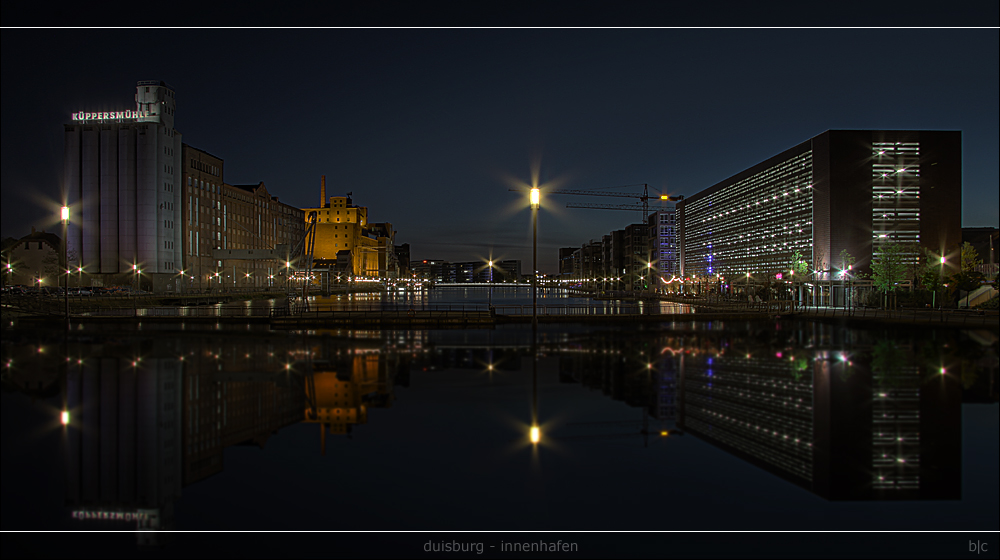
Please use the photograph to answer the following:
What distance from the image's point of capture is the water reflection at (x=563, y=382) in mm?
8469

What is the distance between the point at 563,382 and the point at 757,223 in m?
85.6

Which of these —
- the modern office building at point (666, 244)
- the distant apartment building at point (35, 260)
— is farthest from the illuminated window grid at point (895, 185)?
the distant apartment building at point (35, 260)

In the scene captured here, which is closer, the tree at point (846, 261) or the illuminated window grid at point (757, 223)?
the tree at point (846, 261)

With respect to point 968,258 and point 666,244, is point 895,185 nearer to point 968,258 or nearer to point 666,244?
point 968,258

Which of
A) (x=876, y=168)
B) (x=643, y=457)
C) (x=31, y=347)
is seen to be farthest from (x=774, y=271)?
(x=31, y=347)

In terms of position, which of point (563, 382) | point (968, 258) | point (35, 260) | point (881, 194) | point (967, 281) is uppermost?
point (881, 194)

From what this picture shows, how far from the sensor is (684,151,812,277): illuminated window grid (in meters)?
71.4

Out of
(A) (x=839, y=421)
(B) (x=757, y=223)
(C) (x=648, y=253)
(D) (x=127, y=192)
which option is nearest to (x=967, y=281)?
(B) (x=757, y=223)

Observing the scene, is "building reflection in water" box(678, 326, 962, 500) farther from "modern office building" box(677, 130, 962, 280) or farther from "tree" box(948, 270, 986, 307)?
"modern office building" box(677, 130, 962, 280)

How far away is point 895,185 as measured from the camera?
207 ft

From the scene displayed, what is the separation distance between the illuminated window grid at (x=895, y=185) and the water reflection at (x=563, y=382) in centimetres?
4680

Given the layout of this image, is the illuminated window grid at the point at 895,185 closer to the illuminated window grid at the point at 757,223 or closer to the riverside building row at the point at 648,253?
the illuminated window grid at the point at 757,223

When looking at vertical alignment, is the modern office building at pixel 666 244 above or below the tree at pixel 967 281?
above

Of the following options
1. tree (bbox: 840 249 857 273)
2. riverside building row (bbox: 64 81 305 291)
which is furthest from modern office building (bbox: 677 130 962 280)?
riverside building row (bbox: 64 81 305 291)
